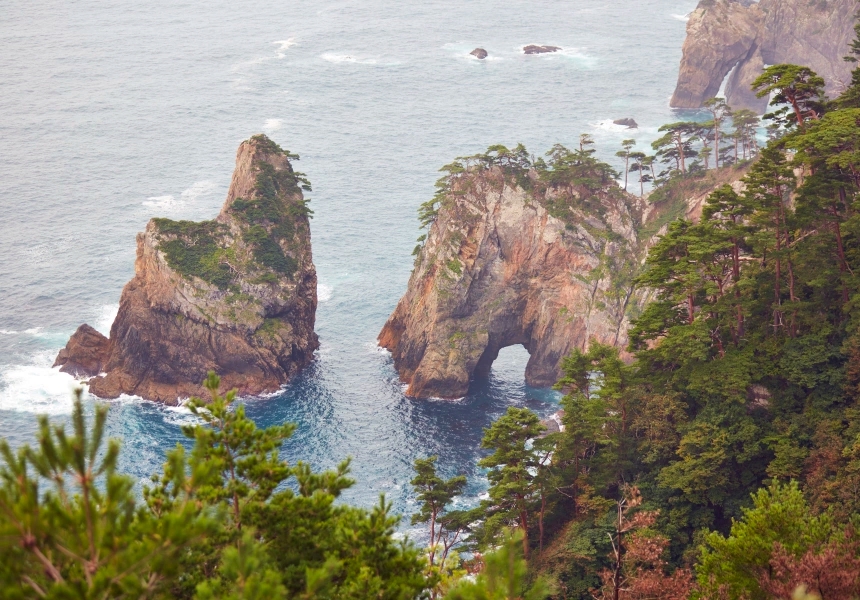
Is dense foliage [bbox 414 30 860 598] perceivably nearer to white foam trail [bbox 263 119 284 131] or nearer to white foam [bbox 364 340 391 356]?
white foam [bbox 364 340 391 356]

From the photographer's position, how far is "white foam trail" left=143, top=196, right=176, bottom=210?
14912 cm

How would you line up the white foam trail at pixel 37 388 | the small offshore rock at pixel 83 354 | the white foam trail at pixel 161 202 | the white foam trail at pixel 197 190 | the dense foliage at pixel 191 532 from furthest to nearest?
the white foam trail at pixel 197 190
the white foam trail at pixel 161 202
the small offshore rock at pixel 83 354
the white foam trail at pixel 37 388
the dense foliage at pixel 191 532

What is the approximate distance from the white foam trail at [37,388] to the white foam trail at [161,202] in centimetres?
4069

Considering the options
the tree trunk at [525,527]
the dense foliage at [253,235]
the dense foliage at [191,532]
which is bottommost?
the tree trunk at [525,527]

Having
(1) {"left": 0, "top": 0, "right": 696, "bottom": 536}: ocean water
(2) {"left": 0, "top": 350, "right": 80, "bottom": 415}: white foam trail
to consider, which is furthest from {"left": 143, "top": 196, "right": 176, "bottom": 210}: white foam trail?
(2) {"left": 0, "top": 350, "right": 80, "bottom": 415}: white foam trail

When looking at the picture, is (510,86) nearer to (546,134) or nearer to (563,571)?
(546,134)

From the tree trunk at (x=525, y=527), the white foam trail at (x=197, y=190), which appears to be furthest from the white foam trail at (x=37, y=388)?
the tree trunk at (x=525, y=527)

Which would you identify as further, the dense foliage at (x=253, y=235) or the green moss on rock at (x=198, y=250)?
the dense foliage at (x=253, y=235)

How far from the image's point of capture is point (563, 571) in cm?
6088

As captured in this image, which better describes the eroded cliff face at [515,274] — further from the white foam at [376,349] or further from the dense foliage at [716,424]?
the dense foliage at [716,424]

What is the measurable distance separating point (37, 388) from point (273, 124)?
81.6 meters

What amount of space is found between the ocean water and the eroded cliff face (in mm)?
4154

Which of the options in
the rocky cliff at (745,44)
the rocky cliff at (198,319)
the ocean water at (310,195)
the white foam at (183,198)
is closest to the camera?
the ocean water at (310,195)

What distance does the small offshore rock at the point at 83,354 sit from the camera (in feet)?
365
